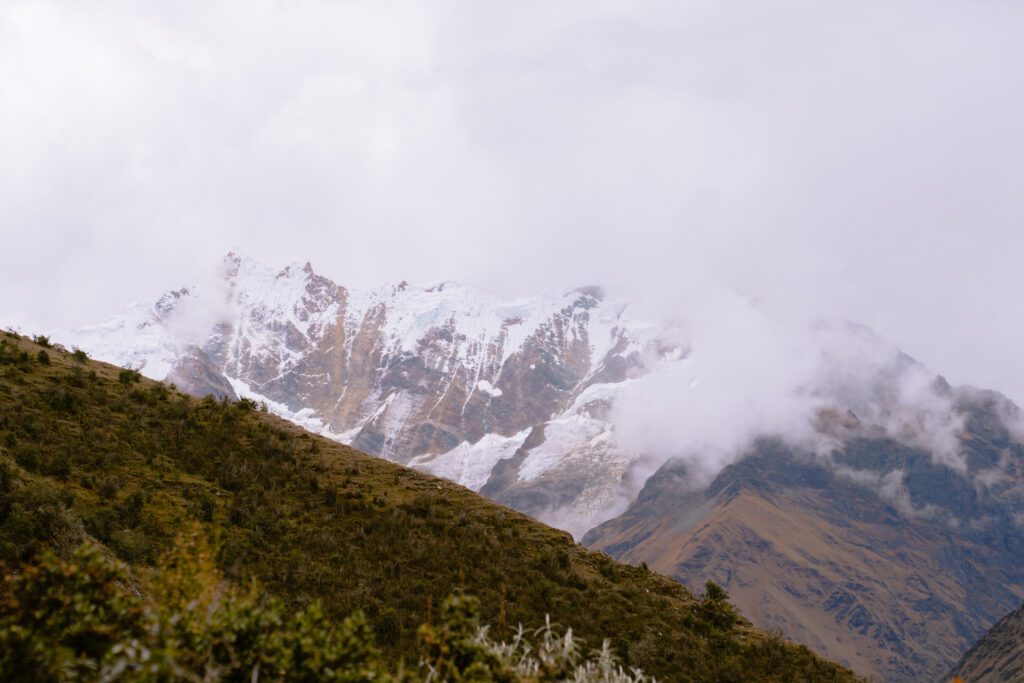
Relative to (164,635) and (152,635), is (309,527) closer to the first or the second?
(152,635)

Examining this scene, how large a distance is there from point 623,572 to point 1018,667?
621 ft

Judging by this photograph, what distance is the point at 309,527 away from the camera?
1312 inches

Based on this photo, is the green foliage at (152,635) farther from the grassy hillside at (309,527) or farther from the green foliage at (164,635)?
the grassy hillside at (309,527)

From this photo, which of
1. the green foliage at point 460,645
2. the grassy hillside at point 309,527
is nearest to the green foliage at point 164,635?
the green foliage at point 460,645

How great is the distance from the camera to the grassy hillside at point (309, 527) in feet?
91.2

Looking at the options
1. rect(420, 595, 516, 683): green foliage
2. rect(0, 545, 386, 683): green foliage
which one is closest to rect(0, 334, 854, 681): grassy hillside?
rect(420, 595, 516, 683): green foliage

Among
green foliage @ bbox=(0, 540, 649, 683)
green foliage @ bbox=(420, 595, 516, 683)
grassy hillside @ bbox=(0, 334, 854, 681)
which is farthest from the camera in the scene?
grassy hillside @ bbox=(0, 334, 854, 681)

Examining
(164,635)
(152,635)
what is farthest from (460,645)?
(152,635)

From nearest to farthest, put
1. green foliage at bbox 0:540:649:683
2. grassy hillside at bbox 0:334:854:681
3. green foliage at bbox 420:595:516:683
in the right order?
green foliage at bbox 0:540:649:683
green foliage at bbox 420:595:516:683
grassy hillside at bbox 0:334:854:681

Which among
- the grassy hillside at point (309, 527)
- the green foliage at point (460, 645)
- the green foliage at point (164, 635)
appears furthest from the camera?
the grassy hillside at point (309, 527)

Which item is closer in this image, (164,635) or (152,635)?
(164,635)

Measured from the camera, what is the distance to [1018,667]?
178000mm

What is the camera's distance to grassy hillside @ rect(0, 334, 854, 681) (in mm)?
27812

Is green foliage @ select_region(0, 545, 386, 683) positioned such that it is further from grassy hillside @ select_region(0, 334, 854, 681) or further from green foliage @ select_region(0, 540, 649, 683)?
grassy hillside @ select_region(0, 334, 854, 681)
